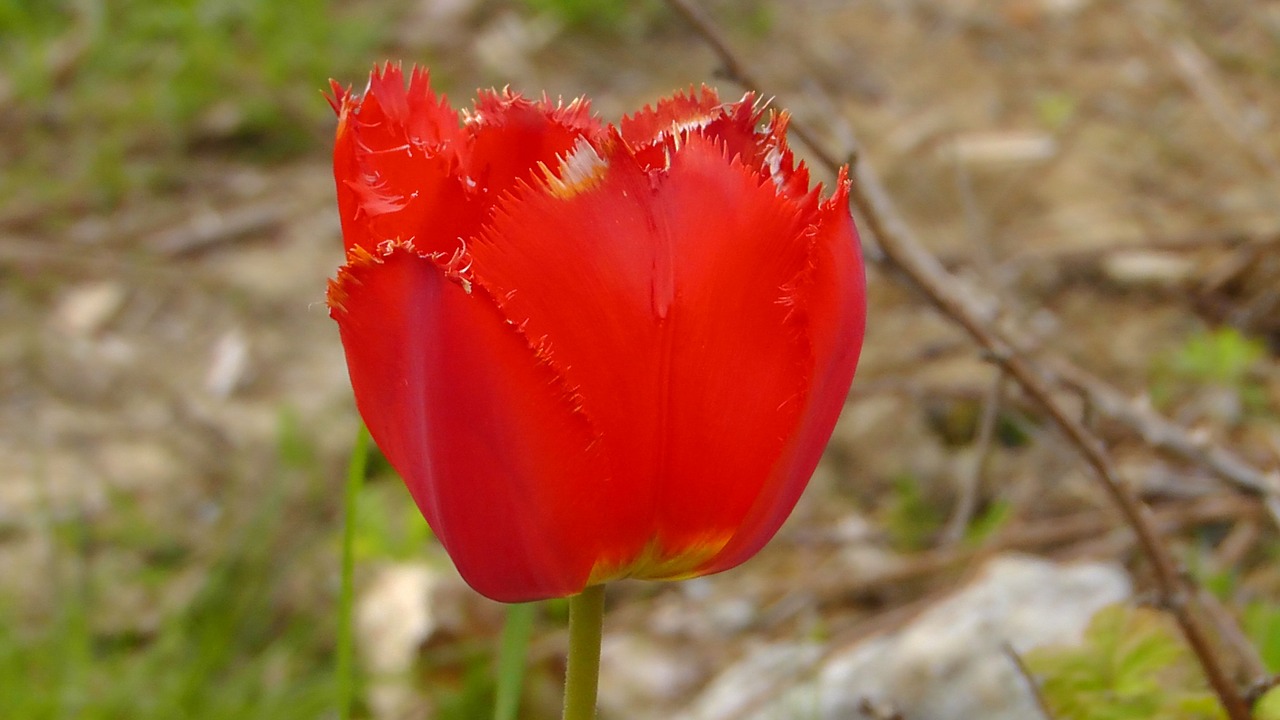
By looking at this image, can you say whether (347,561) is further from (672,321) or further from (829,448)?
(829,448)

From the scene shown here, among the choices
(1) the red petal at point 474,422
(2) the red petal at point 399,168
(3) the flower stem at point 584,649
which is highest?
(2) the red petal at point 399,168

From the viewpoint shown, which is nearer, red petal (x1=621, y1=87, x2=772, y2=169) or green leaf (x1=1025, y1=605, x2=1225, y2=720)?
red petal (x1=621, y1=87, x2=772, y2=169)

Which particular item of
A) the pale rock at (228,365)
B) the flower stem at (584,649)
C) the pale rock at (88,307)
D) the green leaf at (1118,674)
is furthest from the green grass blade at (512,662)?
the pale rock at (88,307)

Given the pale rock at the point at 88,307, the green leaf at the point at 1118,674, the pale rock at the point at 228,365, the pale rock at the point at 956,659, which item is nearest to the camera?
the green leaf at the point at 1118,674

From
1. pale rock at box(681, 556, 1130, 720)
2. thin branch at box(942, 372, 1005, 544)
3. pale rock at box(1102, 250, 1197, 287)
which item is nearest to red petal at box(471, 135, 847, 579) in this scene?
pale rock at box(681, 556, 1130, 720)

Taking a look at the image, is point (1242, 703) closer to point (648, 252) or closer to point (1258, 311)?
point (648, 252)

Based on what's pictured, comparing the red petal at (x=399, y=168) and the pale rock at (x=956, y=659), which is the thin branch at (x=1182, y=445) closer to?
the pale rock at (x=956, y=659)

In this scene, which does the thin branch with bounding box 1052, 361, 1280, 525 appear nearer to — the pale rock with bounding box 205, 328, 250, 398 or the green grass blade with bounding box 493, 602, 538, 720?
the green grass blade with bounding box 493, 602, 538, 720

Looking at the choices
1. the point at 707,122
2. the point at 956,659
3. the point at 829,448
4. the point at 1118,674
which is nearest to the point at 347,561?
the point at 707,122
